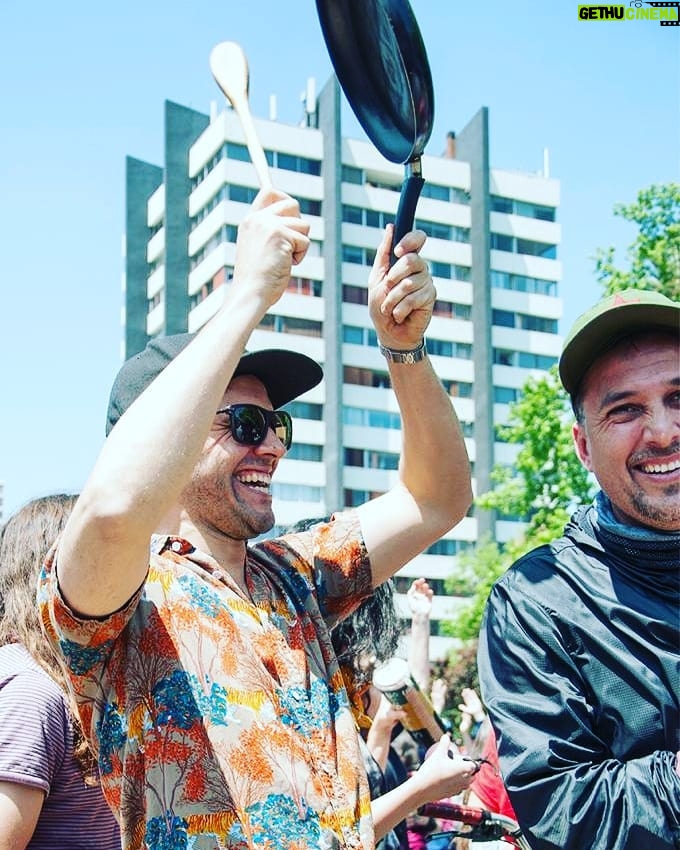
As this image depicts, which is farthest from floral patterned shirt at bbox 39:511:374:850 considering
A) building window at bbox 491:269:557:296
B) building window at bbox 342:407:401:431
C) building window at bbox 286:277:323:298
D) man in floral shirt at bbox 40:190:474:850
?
building window at bbox 491:269:557:296

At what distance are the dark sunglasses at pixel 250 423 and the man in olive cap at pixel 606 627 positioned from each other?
67 centimetres

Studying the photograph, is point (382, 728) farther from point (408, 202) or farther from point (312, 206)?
point (312, 206)

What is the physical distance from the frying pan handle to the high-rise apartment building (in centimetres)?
5190

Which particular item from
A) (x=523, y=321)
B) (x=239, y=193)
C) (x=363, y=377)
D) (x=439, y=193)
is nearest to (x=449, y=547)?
(x=363, y=377)

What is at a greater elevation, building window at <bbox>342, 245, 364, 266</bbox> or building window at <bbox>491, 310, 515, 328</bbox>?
building window at <bbox>342, 245, 364, 266</bbox>

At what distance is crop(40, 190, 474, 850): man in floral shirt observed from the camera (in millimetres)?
2168

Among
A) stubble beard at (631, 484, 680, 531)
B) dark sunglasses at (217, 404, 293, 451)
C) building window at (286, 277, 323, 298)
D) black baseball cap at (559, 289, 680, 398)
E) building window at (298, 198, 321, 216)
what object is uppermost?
building window at (298, 198, 321, 216)

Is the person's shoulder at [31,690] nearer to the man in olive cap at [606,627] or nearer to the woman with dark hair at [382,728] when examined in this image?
the woman with dark hair at [382,728]

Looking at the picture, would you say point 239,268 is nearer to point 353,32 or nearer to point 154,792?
point 353,32

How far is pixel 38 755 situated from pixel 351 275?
59220 mm

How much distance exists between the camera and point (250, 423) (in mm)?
2848

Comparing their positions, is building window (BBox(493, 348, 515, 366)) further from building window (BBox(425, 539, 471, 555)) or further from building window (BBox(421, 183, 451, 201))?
building window (BBox(425, 539, 471, 555))

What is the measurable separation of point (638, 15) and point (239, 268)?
1.54 meters

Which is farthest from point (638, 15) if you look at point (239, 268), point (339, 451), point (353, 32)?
point (339, 451)
